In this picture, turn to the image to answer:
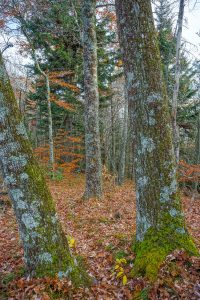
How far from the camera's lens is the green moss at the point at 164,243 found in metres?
3.56

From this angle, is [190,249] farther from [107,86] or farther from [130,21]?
[107,86]

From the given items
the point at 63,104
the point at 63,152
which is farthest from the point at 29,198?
the point at 63,152

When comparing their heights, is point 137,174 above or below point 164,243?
above

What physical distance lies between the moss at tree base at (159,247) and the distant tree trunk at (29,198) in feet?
3.03

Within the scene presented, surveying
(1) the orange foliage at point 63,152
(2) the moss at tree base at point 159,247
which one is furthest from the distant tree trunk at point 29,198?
(1) the orange foliage at point 63,152

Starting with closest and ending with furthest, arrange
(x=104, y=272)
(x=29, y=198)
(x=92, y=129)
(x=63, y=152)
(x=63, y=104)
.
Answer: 1. (x=29, y=198)
2. (x=104, y=272)
3. (x=92, y=129)
4. (x=63, y=104)
5. (x=63, y=152)

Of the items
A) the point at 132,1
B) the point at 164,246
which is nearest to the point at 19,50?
the point at 132,1

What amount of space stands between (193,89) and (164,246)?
17301mm

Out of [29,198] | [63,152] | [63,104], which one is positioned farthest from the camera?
[63,152]

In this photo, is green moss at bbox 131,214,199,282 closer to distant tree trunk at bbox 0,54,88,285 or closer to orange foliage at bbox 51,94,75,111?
distant tree trunk at bbox 0,54,88,285

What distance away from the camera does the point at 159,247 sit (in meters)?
3.61

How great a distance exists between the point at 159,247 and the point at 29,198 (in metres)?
2.01

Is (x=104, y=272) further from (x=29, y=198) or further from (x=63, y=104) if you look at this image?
(x=63, y=104)

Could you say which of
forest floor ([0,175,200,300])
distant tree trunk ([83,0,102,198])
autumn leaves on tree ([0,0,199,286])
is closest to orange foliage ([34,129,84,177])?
distant tree trunk ([83,0,102,198])
